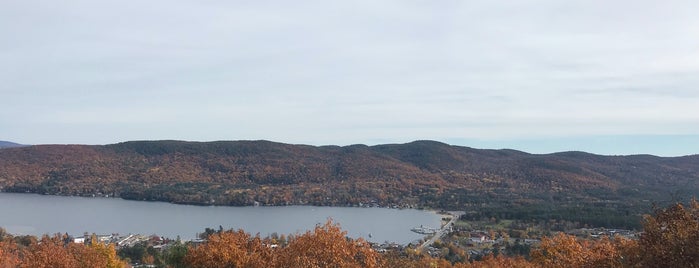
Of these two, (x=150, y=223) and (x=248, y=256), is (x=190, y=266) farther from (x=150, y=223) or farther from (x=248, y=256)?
(x=150, y=223)

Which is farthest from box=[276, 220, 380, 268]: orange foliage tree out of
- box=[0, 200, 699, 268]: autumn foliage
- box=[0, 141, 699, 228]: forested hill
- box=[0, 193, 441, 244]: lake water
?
box=[0, 141, 699, 228]: forested hill

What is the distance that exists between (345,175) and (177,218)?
39.5 meters

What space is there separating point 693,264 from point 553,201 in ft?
214

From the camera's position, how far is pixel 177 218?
198 feet

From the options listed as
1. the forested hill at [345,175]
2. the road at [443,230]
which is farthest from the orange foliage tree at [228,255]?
the forested hill at [345,175]

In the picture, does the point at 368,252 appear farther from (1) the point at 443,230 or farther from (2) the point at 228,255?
(1) the point at 443,230

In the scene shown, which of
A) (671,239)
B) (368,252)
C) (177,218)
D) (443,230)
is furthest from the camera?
(177,218)

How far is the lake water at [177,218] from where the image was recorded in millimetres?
51062

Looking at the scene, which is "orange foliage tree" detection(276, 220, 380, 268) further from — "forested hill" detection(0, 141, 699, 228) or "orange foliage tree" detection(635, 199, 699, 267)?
"forested hill" detection(0, 141, 699, 228)

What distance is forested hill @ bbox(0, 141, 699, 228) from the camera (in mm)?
76062

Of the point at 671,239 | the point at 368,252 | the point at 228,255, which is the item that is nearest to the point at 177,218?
the point at 228,255

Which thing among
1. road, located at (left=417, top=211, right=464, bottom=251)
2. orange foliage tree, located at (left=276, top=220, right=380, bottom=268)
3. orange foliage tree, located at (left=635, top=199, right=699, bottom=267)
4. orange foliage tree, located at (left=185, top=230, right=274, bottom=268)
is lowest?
road, located at (left=417, top=211, right=464, bottom=251)

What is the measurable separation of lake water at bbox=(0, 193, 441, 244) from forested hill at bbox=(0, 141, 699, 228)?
19.2 ft

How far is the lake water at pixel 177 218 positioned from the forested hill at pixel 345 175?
5.84 metres
